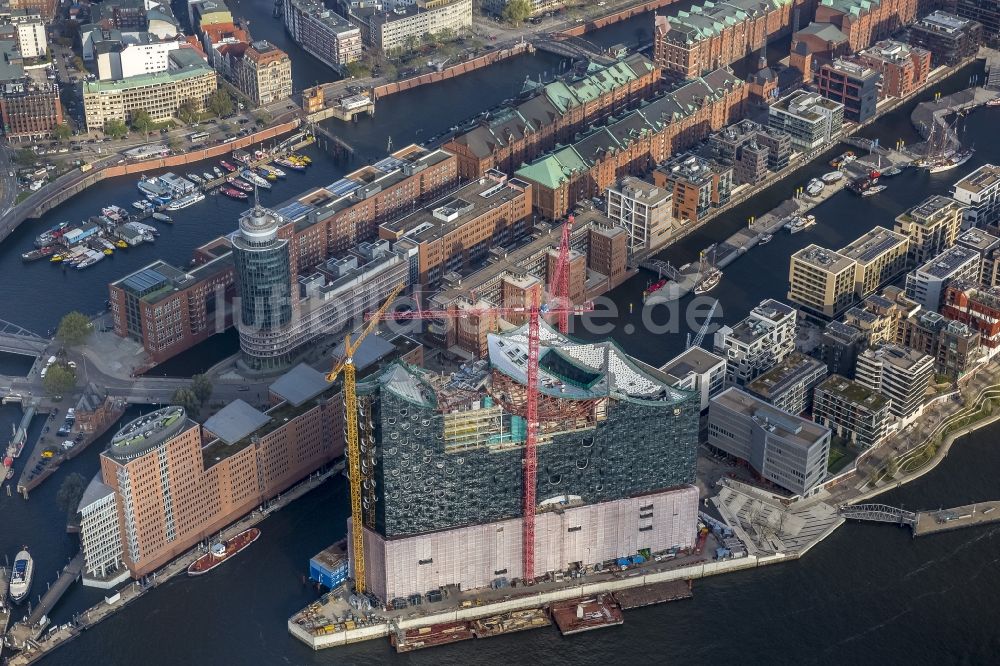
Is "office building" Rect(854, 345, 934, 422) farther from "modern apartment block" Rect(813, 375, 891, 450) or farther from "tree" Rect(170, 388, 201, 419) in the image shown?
"tree" Rect(170, 388, 201, 419)

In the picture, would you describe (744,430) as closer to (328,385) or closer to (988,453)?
(988,453)

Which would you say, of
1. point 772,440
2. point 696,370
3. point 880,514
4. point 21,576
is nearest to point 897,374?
point 880,514

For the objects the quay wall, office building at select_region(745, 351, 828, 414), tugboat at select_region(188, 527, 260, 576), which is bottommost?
the quay wall

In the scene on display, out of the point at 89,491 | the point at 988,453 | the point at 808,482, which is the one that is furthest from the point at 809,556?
the point at 89,491

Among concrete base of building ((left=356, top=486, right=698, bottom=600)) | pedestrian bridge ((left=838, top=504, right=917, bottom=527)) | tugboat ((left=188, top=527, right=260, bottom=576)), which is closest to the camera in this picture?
concrete base of building ((left=356, top=486, right=698, bottom=600))

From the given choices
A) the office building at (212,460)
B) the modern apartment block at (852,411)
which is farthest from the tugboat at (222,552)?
the modern apartment block at (852,411)

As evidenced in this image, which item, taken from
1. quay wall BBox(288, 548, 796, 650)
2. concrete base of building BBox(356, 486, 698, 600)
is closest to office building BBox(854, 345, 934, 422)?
quay wall BBox(288, 548, 796, 650)

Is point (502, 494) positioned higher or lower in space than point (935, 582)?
higher
